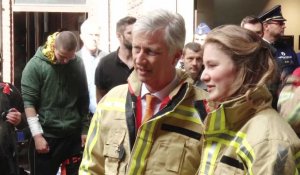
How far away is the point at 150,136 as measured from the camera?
2861mm

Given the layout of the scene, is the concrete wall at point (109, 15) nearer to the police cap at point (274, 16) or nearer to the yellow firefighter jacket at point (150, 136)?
the police cap at point (274, 16)

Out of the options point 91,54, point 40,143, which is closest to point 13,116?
point 40,143

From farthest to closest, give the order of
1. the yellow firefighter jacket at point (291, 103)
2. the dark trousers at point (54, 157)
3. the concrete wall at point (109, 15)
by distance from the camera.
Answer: the concrete wall at point (109, 15), the dark trousers at point (54, 157), the yellow firefighter jacket at point (291, 103)

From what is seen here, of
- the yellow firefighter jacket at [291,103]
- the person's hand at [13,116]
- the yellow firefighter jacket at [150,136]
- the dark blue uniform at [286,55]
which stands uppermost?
the dark blue uniform at [286,55]

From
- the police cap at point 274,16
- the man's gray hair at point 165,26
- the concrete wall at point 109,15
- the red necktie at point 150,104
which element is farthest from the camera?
the concrete wall at point 109,15

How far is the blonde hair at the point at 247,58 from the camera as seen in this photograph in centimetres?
249

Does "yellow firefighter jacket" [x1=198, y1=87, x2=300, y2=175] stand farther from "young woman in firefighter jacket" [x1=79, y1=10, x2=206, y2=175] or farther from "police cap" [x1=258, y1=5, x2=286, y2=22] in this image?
"police cap" [x1=258, y1=5, x2=286, y2=22]

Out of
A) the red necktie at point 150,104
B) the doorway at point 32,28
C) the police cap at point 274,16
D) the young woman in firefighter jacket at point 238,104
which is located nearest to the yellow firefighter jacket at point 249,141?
the young woman in firefighter jacket at point 238,104

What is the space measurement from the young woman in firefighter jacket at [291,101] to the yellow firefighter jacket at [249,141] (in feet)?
0.76

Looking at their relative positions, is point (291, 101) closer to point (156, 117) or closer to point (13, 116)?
point (156, 117)

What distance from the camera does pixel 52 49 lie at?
5.80 meters

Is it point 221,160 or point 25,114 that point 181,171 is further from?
point 25,114

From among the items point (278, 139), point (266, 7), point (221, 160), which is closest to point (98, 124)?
point (221, 160)

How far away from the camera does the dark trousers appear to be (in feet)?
19.4
